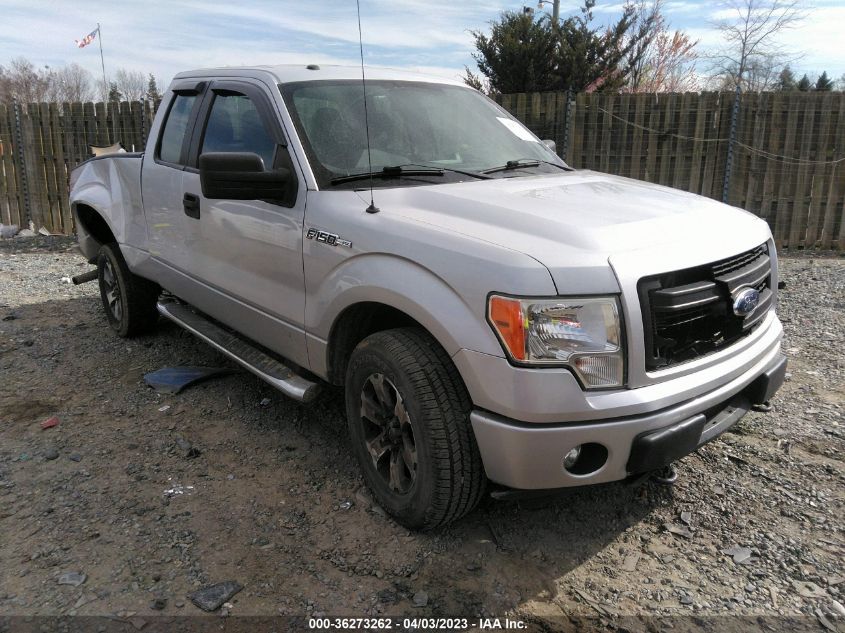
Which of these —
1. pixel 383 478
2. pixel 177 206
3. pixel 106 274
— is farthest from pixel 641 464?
pixel 106 274

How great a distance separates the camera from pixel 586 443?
2.33m

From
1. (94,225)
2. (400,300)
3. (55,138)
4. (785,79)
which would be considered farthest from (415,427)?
(785,79)

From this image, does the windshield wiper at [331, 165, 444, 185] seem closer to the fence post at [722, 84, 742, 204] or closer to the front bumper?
the front bumper

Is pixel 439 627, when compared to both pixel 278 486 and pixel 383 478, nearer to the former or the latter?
pixel 383 478

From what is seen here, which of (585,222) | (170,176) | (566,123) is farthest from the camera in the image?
(566,123)

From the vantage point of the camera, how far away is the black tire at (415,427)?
2.52 meters

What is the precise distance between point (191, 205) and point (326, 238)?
1441 millimetres

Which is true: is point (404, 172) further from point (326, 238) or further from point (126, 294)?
point (126, 294)

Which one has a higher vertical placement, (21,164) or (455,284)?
(21,164)

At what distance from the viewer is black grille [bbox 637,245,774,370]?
7.78ft

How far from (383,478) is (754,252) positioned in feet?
6.38

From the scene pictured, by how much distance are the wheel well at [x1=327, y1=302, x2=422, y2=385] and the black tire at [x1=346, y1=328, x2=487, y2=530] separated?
18 centimetres

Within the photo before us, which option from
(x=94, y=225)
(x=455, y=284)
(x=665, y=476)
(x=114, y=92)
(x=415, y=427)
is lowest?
(x=665, y=476)

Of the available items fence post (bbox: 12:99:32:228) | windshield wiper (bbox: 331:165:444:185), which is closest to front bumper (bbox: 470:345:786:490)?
windshield wiper (bbox: 331:165:444:185)
